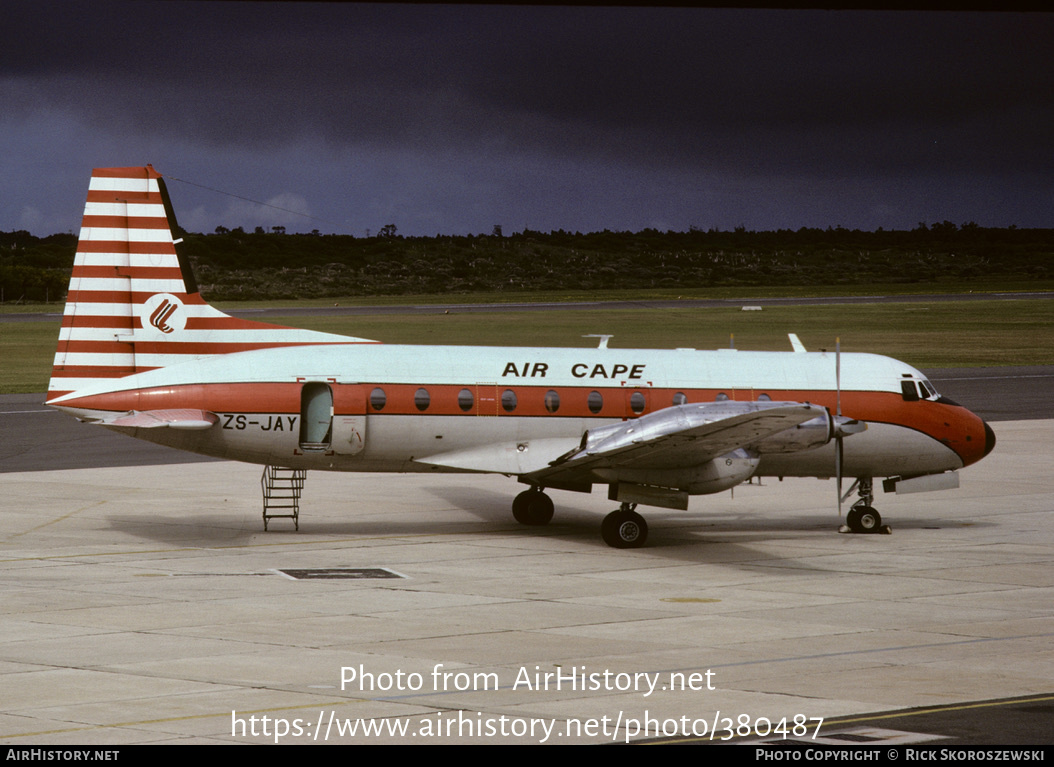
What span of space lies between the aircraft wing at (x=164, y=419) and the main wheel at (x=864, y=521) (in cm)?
1317

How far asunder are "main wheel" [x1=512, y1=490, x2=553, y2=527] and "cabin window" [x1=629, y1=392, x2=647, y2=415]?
9.90 feet

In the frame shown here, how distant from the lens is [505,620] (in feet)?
58.3

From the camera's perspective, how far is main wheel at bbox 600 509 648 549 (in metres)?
24.2

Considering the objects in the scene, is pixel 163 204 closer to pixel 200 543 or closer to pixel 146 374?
pixel 146 374

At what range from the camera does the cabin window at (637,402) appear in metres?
25.4

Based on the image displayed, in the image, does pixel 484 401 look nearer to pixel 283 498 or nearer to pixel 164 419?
pixel 283 498

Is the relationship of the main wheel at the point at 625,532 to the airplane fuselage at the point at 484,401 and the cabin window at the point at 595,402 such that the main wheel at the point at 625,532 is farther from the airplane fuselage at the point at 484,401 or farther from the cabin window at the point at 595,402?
the cabin window at the point at 595,402

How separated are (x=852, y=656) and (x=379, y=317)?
7389cm

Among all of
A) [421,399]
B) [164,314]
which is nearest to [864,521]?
[421,399]

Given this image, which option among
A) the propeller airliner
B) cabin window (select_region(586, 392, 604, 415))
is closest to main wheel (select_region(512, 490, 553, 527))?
the propeller airliner

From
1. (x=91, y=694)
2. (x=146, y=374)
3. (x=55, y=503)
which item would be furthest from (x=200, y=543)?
(x=91, y=694)

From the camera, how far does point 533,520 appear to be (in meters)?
27.0

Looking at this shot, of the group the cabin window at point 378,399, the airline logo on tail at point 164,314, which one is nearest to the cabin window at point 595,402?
the cabin window at point 378,399

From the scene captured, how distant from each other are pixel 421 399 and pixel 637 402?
440 centimetres
